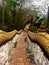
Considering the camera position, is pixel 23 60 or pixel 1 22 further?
pixel 1 22

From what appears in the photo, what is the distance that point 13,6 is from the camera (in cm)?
1138

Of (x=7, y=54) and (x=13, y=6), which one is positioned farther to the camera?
(x=13, y=6)

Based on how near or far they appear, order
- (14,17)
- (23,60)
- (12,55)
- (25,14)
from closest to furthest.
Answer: (23,60), (12,55), (14,17), (25,14)

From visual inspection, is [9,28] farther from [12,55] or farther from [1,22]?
[12,55]

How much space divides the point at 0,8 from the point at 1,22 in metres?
0.83

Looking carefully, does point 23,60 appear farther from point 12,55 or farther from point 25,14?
point 25,14

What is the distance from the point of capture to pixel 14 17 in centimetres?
1080

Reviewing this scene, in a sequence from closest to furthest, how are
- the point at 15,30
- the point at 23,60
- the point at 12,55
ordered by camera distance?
the point at 23,60 → the point at 12,55 → the point at 15,30

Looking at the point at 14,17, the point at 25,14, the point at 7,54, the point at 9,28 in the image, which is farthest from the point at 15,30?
the point at 7,54

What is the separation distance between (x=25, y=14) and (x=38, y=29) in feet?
5.08

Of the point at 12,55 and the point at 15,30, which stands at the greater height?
the point at 12,55

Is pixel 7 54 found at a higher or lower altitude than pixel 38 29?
higher

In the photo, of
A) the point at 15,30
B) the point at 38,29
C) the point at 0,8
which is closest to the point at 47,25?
the point at 38,29

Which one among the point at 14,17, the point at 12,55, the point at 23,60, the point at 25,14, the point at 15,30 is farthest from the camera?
the point at 25,14
